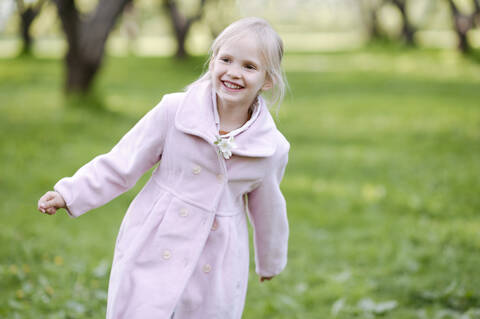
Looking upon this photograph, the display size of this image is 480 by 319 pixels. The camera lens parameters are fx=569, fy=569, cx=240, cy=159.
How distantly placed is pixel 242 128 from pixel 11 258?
255 cm

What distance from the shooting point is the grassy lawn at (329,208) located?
3.69m

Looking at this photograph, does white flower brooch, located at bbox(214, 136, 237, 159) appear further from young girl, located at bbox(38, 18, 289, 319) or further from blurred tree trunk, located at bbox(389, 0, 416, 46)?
blurred tree trunk, located at bbox(389, 0, 416, 46)

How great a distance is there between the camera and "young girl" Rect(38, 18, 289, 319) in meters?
2.13

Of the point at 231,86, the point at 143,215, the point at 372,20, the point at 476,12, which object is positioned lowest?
the point at 372,20

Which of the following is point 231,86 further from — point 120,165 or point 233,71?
point 120,165

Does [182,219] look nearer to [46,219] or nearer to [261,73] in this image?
[261,73]

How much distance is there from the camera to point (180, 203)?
2156mm

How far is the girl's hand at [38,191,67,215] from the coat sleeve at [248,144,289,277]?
74 centimetres

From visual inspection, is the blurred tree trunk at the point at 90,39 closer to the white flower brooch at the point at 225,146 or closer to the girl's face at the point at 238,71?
the girl's face at the point at 238,71

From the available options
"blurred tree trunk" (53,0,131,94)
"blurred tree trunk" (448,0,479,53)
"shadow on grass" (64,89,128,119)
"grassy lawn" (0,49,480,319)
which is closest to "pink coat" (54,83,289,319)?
"grassy lawn" (0,49,480,319)

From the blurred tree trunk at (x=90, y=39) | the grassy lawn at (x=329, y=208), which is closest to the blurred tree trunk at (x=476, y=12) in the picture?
the grassy lawn at (x=329, y=208)

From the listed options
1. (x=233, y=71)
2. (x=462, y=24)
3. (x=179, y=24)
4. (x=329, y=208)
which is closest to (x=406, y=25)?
(x=462, y=24)

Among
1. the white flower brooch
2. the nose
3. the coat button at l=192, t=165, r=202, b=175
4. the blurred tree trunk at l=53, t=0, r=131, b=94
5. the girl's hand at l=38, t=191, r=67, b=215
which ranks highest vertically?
the nose

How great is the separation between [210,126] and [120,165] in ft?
1.23
